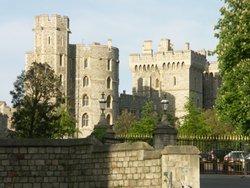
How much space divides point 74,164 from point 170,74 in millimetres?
108571

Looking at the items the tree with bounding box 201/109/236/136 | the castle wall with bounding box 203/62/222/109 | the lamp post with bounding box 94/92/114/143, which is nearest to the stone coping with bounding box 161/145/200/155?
the lamp post with bounding box 94/92/114/143

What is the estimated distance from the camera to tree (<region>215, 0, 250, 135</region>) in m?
33.4

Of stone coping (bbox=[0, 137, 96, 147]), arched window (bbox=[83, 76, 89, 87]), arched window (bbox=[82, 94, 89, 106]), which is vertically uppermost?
arched window (bbox=[83, 76, 89, 87])

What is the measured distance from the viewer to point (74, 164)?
22.5 meters

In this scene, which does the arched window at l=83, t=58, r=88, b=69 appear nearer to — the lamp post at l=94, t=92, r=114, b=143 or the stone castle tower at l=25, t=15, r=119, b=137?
the stone castle tower at l=25, t=15, r=119, b=137

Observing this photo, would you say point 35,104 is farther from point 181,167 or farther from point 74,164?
point 181,167

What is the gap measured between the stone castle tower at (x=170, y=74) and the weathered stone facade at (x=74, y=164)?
10287 centimetres

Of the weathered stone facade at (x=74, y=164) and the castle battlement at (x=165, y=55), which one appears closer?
the weathered stone facade at (x=74, y=164)

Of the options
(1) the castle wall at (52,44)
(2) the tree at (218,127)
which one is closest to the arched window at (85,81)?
(1) the castle wall at (52,44)

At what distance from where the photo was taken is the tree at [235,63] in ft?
110

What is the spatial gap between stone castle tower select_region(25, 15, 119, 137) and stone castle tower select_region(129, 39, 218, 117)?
924 inches

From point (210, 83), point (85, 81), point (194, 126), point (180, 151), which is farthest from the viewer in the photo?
point (210, 83)

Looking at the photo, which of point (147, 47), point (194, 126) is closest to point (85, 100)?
point (194, 126)

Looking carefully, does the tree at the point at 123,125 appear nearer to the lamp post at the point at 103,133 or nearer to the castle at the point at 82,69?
the castle at the point at 82,69
